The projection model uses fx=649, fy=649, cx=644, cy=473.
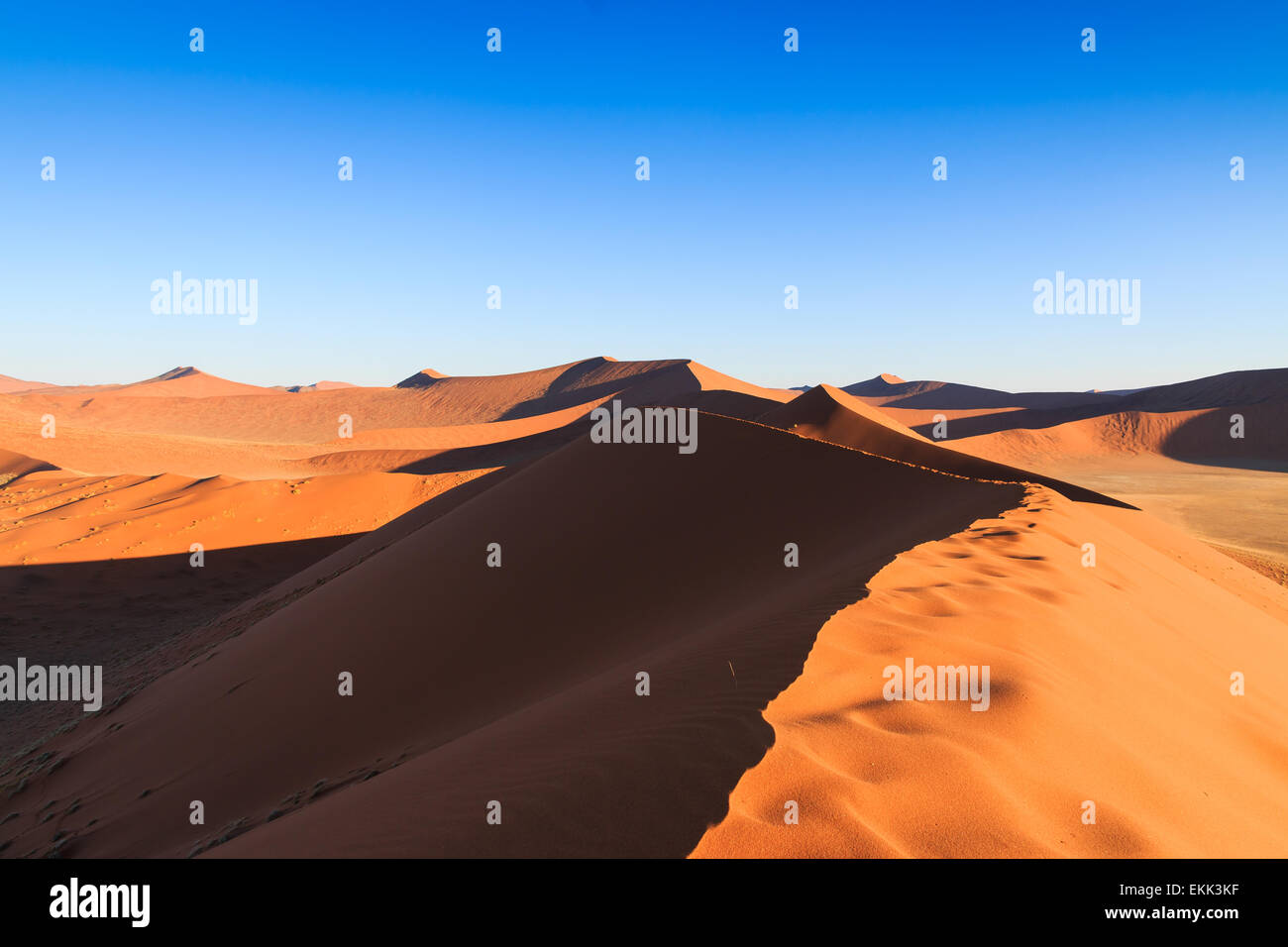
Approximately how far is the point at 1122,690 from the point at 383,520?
23164 millimetres

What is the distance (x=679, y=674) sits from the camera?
4.32 m

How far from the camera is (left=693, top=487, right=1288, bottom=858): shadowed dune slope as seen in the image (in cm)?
242

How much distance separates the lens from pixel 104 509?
21.5 meters

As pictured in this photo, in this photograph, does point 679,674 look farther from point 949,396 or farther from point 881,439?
point 949,396

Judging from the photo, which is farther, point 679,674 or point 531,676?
point 531,676

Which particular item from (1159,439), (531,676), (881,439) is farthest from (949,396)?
(531,676)

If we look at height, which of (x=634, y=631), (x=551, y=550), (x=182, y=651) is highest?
(x=551, y=550)

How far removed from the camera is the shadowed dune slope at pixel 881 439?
15.2 metres

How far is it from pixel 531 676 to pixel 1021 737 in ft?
15.5

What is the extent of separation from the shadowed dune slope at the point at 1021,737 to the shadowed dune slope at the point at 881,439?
32.0 feet
